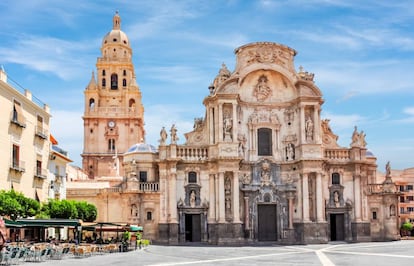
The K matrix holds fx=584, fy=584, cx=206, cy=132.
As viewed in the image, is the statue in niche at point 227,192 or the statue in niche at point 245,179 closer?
the statue in niche at point 227,192

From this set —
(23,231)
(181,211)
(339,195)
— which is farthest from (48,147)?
(339,195)

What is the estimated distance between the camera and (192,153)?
5434 centimetres

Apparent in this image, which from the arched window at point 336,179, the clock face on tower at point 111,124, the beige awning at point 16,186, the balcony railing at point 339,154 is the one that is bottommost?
the beige awning at point 16,186

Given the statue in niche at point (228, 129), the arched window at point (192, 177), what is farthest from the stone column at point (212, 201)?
the statue in niche at point (228, 129)

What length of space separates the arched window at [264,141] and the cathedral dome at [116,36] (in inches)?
1885

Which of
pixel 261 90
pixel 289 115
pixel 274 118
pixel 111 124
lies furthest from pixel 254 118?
pixel 111 124

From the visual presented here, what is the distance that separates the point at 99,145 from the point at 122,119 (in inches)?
217

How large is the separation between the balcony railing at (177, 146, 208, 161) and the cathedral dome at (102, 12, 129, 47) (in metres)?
47.3

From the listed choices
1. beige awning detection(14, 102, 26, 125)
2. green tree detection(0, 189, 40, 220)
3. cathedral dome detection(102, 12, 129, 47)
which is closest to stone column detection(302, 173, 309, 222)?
green tree detection(0, 189, 40, 220)

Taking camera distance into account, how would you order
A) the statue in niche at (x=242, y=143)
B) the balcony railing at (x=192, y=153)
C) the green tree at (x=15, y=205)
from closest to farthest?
1. the green tree at (x=15, y=205)
2. the balcony railing at (x=192, y=153)
3. the statue in niche at (x=242, y=143)

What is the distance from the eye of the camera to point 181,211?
2105 inches

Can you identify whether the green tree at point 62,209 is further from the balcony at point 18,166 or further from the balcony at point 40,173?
the balcony at point 18,166

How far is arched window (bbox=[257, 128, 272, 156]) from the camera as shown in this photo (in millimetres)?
55594

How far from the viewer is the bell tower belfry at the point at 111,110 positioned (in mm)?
90375
